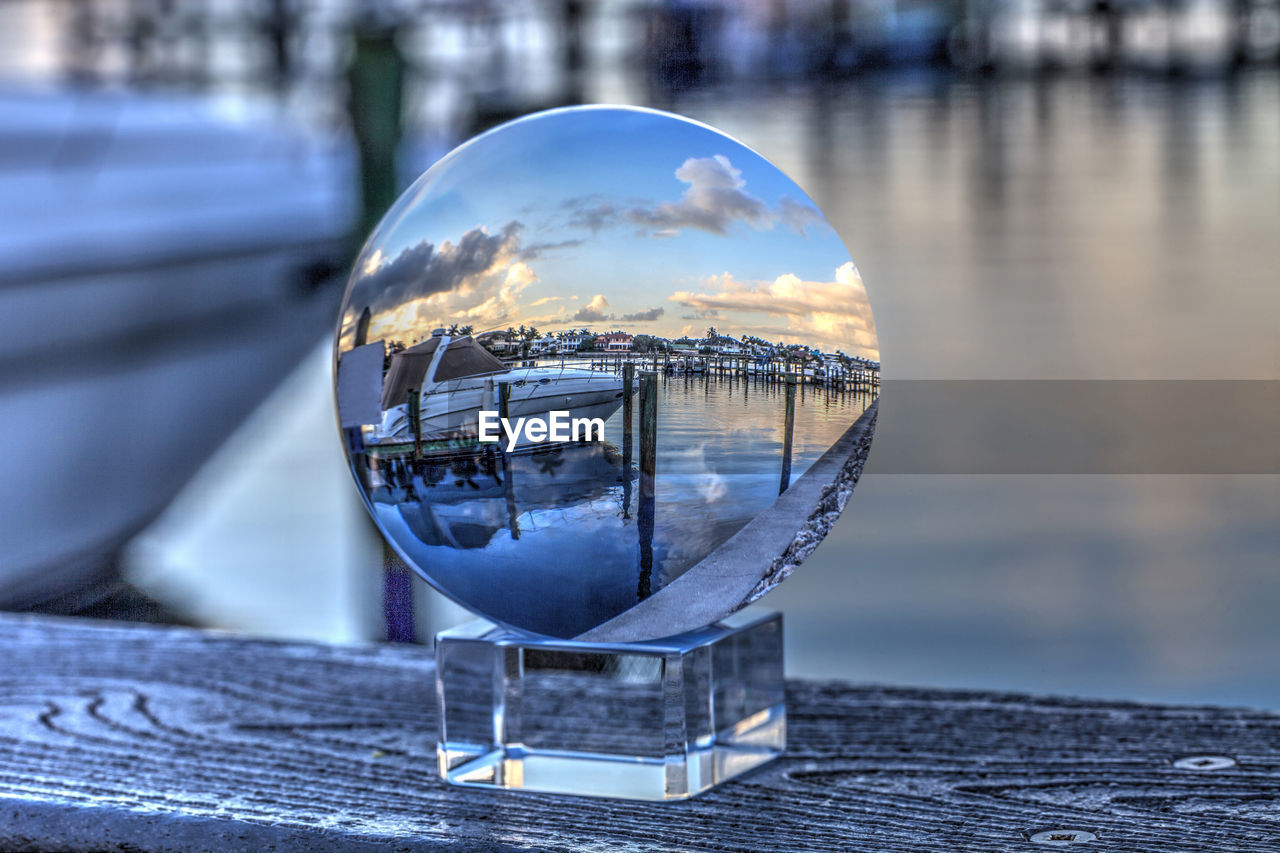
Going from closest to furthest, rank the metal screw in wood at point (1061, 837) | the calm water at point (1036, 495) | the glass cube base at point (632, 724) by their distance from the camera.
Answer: the metal screw in wood at point (1061, 837) → the glass cube base at point (632, 724) → the calm water at point (1036, 495)

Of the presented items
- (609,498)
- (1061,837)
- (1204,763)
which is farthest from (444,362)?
(1204,763)

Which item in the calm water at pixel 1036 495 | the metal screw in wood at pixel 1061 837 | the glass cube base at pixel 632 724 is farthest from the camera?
the calm water at pixel 1036 495

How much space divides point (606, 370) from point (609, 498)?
Result: 8 centimetres

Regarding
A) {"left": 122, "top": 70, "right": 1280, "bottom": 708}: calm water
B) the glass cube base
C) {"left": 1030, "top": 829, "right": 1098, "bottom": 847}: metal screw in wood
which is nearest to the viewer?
{"left": 1030, "top": 829, "right": 1098, "bottom": 847}: metal screw in wood

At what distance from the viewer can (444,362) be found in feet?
2.89

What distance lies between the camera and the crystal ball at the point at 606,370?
2.84ft

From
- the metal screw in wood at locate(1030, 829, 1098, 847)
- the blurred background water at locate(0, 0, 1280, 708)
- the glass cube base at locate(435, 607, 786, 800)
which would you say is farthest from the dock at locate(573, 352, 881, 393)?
the blurred background water at locate(0, 0, 1280, 708)

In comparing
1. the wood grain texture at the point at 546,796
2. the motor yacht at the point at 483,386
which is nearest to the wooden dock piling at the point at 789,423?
the motor yacht at the point at 483,386

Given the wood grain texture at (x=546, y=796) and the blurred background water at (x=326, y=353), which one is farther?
the blurred background water at (x=326, y=353)

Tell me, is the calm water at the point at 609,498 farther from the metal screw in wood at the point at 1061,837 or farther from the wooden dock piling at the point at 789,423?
the metal screw in wood at the point at 1061,837

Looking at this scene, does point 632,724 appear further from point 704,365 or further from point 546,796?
point 704,365

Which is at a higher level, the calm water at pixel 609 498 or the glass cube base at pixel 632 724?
the calm water at pixel 609 498

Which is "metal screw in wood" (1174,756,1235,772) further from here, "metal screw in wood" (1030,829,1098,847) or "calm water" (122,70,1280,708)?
"calm water" (122,70,1280,708)

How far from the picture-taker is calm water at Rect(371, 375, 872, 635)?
867 mm
